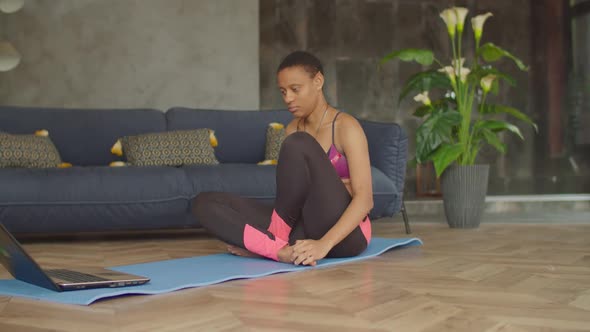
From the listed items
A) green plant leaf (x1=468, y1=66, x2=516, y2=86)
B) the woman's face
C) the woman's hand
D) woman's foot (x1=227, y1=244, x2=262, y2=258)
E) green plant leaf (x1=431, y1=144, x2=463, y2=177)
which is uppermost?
green plant leaf (x1=468, y1=66, x2=516, y2=86)

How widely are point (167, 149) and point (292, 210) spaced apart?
1716 mm

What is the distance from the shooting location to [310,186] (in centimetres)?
228

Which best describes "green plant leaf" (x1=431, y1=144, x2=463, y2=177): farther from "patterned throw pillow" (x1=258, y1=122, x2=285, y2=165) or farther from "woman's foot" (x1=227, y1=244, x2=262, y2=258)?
"woman's foot" (x1=227, y1=244, x2=262, y2=258)

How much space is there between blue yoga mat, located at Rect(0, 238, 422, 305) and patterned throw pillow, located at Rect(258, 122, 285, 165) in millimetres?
1425

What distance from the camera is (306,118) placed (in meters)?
2.47

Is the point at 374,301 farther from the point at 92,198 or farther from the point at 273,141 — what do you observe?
the point at 273,141

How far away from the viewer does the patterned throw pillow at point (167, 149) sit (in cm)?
389

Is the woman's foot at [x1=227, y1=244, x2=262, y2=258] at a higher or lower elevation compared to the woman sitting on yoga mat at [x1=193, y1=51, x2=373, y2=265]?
lower

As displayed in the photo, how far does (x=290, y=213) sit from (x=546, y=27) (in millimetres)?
5568

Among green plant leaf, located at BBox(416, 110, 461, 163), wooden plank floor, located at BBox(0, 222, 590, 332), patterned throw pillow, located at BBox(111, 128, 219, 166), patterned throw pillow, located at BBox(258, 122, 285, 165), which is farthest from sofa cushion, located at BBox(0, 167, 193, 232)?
green plant leaf, located at BBox(416, 110, 461, 163)

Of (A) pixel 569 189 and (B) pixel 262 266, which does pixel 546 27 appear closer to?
(A) pixel 569 189

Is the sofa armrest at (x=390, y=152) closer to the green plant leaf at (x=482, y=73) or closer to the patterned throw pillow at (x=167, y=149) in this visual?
the green plant leaf at (x=482, y=73)

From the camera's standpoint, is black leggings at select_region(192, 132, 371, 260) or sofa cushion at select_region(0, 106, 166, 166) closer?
black leggings at select_region(192, 132, 371, 260)

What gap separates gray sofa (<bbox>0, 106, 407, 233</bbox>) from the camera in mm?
3291
